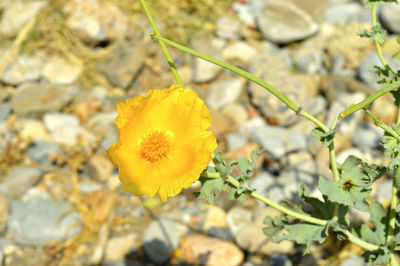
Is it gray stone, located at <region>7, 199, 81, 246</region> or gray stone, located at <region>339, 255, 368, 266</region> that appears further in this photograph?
gray stone, located at <region>7, 199, 81, 246</region>

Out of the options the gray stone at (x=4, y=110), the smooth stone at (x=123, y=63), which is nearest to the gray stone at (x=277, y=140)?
A: the smooth stone at (x=123, y=63)

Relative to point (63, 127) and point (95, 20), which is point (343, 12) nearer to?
point (95, 20)

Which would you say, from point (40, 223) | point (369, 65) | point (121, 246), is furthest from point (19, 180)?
point (369, 65)

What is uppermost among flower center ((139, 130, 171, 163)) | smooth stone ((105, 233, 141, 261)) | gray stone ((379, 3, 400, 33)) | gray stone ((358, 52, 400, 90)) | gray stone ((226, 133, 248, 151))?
flower center ((139, 130, 171, 163))

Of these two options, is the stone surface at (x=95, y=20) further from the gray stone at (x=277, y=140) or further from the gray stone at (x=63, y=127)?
the gray stone at (x=277, y=140)

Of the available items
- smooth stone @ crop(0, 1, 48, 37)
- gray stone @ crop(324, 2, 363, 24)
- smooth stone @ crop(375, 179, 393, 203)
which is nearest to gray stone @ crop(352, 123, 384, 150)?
smooth stone @ crop(375, 179, 393, 203)

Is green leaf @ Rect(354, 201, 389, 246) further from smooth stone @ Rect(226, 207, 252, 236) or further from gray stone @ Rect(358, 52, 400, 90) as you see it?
gray stone @ Rect(358, 52, 400, 90)
